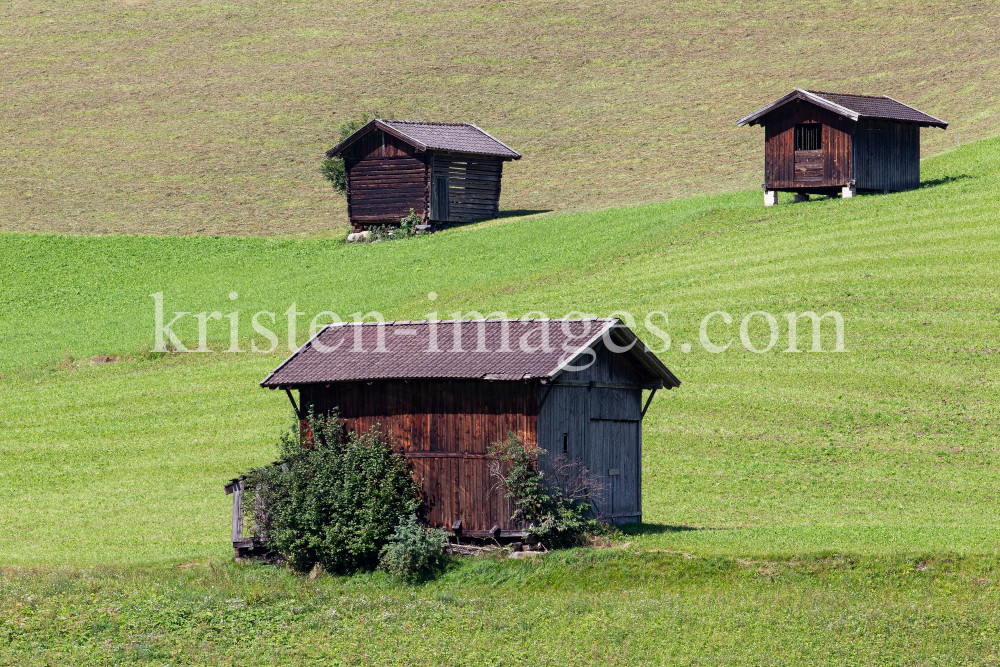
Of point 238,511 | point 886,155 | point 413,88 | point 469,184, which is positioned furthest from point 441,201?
point 238,511

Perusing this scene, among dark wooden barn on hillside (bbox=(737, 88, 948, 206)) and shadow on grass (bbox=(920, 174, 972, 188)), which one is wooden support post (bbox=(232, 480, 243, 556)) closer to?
dark wooden barn on hillside (bbox=(737, 88, 948, 206))

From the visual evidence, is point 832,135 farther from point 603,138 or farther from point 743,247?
point 603,138

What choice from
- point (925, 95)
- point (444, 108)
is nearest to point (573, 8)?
point (444, 108)

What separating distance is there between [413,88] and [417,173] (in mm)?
33394

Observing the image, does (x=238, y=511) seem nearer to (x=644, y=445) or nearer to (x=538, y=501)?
(x=538, y=501)

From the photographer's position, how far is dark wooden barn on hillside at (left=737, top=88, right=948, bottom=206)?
56.9 m

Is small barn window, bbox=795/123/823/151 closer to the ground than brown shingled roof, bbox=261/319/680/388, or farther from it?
farther from it

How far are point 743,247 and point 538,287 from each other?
8.21 metres

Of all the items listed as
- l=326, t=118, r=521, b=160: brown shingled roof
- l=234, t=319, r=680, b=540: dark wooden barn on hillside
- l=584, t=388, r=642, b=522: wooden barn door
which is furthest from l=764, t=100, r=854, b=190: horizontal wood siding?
l=584, t=388, r=642, b=522: wooden barn door

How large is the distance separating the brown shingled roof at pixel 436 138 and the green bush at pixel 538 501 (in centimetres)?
4102

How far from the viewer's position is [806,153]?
190 ft

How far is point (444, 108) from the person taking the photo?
315 ft

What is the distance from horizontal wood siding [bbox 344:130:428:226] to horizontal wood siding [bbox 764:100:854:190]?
59.0ft

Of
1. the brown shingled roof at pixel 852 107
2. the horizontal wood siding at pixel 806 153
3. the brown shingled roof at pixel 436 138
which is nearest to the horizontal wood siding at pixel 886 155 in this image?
the brown shingled roof at pixel 852 107
